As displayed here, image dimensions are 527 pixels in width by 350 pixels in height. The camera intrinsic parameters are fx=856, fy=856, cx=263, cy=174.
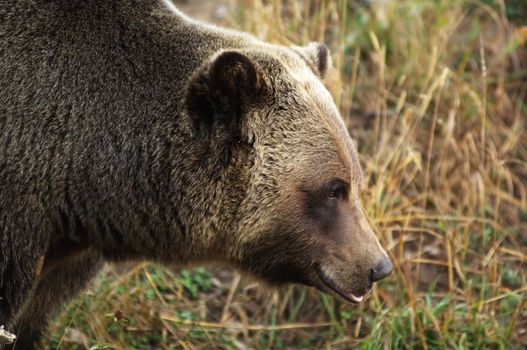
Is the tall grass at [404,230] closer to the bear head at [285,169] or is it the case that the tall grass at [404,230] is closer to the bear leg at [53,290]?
the bear leg at [53,290]

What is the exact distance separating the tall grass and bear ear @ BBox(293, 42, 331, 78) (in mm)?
1288

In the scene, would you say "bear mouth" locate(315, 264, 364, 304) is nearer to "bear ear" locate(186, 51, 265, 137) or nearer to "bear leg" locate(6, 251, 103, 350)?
"bear ear" locate(186, 51, 265, 137)

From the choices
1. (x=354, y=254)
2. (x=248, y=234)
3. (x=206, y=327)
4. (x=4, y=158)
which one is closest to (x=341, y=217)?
(x=354, y=254)

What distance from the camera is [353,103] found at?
26.2ft

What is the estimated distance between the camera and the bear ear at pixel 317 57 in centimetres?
479

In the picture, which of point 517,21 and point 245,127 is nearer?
point 245,127

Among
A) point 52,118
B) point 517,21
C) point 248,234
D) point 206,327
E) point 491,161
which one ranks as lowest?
point 206,327

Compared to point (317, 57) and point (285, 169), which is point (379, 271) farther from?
point (317, 57)

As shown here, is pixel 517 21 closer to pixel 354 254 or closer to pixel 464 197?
pixel 464 197

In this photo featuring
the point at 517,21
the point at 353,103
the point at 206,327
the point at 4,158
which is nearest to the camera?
the point at 4,158

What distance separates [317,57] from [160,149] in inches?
45.5

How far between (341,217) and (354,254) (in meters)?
0.20

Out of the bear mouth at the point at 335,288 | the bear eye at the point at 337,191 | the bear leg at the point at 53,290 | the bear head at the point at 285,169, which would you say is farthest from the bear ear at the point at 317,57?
the bear leg at the point at 53,290

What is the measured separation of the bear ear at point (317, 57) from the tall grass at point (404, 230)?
Result: 4.22 feet
